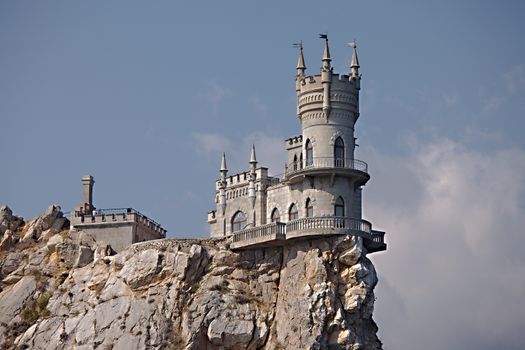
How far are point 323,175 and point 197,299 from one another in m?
11.4

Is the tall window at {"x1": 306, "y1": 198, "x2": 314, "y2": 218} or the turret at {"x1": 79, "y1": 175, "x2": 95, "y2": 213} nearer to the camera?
the tall window at {"x1": 306, "y1": 198, "x2": 314, "y2": 218}

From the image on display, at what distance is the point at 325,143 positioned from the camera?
11000cm

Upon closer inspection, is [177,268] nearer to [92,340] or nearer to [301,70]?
[92,340]

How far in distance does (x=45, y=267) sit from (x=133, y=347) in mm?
12764

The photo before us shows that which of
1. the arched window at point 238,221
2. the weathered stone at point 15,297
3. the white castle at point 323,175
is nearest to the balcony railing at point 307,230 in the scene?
the white castle at point 323,175

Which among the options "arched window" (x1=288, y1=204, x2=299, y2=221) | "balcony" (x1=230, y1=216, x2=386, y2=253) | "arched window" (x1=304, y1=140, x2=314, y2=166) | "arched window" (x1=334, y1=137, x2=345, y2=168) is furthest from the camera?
"arched window" (x1=288, y1=204, x2=299, y2=221)

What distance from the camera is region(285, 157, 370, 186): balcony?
358ft

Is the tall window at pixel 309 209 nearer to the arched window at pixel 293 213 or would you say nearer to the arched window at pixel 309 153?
the arched window at pixel 293 213

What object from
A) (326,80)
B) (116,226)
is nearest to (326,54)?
(326,80)

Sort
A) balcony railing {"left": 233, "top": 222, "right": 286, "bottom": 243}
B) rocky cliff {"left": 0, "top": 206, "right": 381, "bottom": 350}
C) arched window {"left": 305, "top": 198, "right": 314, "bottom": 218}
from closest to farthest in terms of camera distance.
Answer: rocky cliff {"left": 0, "top": 206, "right": 381, "bottom": 350} → balcony railing {"left": 233, "top": 222, "right": 286, "bottom": 243} → arched window {"left": 305, "top": 198, "right": 314, "bottom": 218}

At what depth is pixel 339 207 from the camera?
110m

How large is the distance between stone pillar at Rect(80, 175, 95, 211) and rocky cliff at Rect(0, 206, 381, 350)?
5.19m

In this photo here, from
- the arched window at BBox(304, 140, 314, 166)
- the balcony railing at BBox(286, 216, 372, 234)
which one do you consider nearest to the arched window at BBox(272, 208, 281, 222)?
the balcony railing at BBox(286, 216, 372, 234)

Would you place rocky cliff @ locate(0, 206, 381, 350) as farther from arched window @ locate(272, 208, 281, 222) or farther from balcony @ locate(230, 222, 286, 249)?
arched window @ locate(272, 208, 281, 222)
